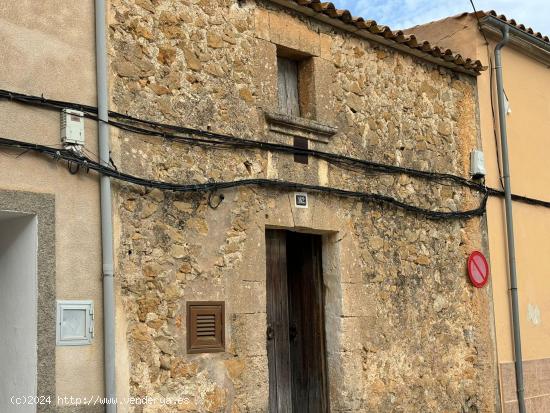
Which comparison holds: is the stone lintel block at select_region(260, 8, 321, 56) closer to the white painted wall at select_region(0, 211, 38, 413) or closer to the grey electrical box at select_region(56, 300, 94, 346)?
the white painted wall at select_region(0, 211, 38, 413)

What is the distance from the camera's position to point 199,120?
247 inches

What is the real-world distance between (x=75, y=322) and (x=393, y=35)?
444 centimetres

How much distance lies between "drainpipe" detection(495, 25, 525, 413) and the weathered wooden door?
2799mm

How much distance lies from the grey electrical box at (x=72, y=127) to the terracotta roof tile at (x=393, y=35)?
8.39ft

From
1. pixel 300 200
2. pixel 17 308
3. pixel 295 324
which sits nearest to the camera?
pixel 17 308

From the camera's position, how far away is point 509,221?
9.09 metres

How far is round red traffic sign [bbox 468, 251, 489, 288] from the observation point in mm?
8555

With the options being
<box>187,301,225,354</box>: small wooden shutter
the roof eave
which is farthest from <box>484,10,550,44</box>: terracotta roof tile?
<box>187,301,225,354</box>: small wooden shutter

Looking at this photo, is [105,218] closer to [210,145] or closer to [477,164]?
[210,145]

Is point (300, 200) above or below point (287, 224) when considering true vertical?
above

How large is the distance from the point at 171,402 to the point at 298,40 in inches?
133

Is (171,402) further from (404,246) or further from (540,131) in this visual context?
(540,131)

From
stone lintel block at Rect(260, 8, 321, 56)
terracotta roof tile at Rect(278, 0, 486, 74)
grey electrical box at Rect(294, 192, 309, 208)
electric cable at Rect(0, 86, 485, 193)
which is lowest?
grey electrical box at Rect(294, 192, 309, 208)

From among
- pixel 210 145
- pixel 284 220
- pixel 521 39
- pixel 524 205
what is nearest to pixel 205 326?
pixel 284 220
